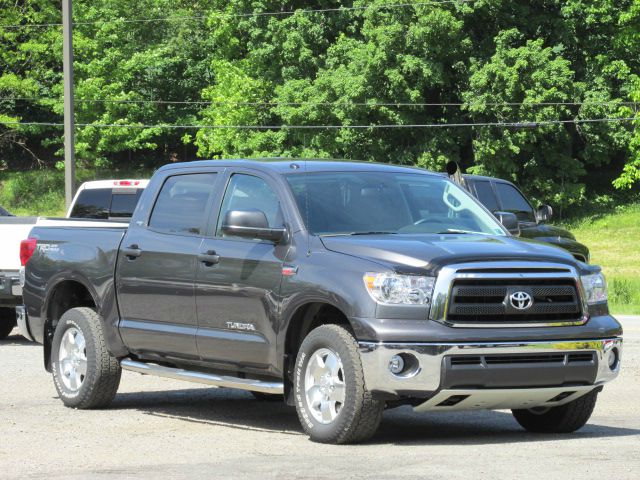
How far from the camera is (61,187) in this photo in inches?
2771

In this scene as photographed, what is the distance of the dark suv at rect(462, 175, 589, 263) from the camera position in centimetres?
2108

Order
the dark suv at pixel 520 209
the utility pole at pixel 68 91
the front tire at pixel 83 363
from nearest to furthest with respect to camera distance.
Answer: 1. the front tire at pixel 83 363
2. the dark suv at pixel 520 209
3. the utility pole at pixel 68 91

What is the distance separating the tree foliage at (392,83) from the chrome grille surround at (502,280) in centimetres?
4393

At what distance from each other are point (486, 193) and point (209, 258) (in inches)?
488

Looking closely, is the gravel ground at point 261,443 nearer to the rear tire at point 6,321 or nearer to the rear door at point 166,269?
the rear door at point 166,269

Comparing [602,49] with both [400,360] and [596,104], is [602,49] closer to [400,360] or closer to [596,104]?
[596,104]

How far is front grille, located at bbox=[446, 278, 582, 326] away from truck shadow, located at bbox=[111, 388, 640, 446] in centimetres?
92

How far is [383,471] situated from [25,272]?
5385 mm

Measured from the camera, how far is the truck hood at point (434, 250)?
8742 millimetres

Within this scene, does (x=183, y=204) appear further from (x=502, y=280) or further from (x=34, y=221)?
(x=34, y=221)

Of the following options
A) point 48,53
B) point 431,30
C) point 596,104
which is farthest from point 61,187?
point 596,104

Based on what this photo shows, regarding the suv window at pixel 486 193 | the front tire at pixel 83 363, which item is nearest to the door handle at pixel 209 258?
the front tire at pixel 83 363

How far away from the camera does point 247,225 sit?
9.42 m

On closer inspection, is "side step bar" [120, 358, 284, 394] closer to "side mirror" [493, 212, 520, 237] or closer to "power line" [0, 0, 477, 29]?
"side mirror" [493, 212, 520, 237]
